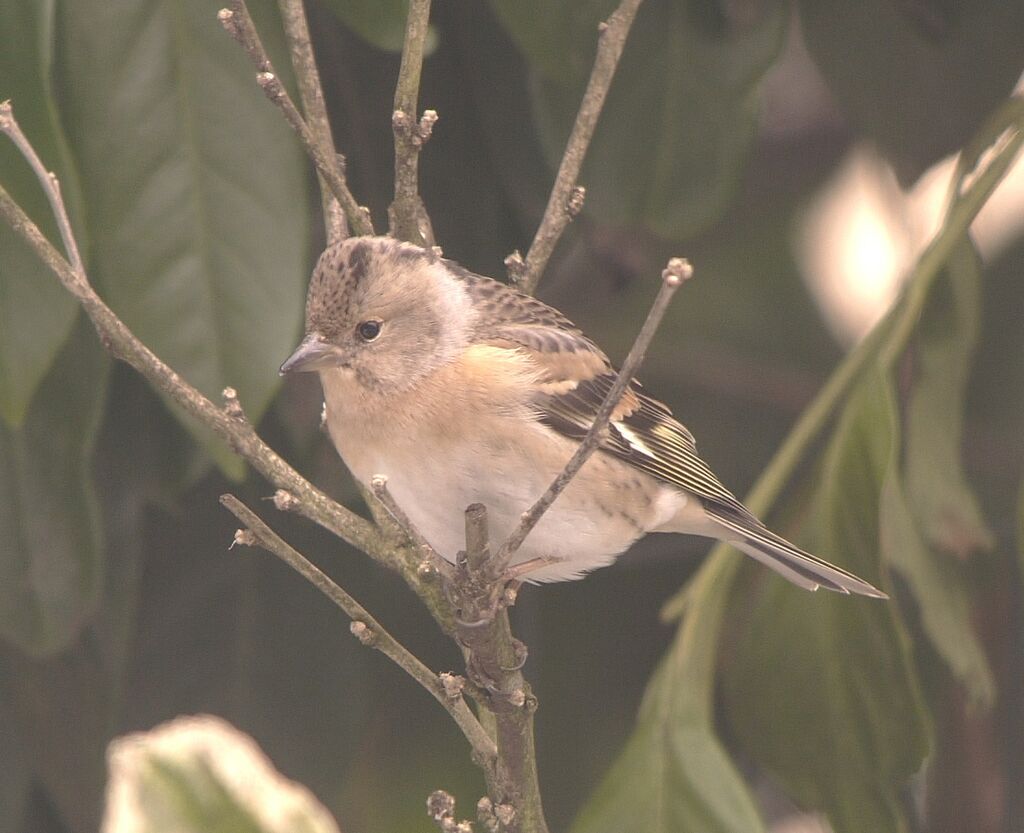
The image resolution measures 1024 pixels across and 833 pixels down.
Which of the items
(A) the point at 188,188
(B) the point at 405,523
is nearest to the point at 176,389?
(B) the point at 405,523

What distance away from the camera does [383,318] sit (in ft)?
6.72

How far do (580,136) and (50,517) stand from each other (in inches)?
42.8

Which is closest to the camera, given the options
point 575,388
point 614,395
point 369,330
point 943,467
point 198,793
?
point 614,395

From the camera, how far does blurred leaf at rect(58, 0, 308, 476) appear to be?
211 centimetres

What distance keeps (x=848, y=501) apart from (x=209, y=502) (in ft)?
3.86

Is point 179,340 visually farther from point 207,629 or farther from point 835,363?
point 835,363

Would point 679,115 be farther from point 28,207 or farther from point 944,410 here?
point 28,207

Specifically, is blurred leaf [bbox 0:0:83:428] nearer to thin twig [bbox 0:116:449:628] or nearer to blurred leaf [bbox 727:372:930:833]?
thin twig [bbox 0:116:449:628]

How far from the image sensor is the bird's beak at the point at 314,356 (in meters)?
1.93

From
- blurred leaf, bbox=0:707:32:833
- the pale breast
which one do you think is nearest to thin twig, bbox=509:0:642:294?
the pale breast

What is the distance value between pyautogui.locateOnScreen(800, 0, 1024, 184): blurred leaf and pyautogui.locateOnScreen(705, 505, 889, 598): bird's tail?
831 mm

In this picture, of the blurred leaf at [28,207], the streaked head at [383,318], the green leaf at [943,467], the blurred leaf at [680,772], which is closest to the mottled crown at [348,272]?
the streaked head at [383,318]

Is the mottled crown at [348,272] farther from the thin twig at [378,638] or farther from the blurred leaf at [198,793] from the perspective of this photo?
the blurred leaf at [198,793]

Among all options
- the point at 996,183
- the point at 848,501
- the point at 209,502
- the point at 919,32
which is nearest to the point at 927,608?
the point at 848,501
